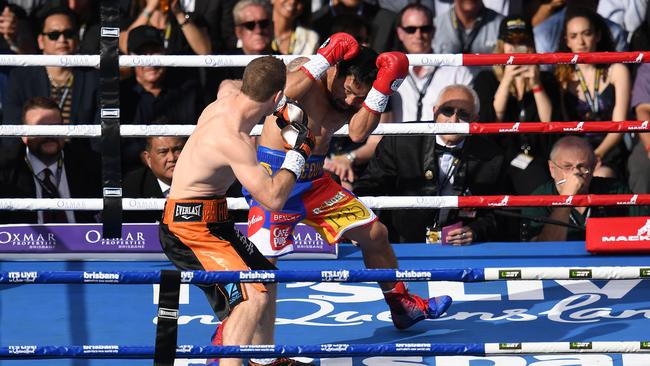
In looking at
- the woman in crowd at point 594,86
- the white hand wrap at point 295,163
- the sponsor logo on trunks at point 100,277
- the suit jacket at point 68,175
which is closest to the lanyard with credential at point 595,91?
the woman in crowd at point 594,86

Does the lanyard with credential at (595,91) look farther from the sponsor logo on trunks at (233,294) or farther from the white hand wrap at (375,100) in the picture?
the sponsor logo on trunks at (233,294)

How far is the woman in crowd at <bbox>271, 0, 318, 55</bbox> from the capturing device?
7477 millimetres

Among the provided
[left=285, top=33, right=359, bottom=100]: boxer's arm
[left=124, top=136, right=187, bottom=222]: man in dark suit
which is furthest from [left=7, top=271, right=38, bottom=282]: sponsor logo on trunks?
[left=124, top=136, right=187, bottom=222]: man in dark suit

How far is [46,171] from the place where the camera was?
6.64 meters

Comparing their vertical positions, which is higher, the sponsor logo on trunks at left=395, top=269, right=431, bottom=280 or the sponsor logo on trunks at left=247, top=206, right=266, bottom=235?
the sponsor logo on trunks at left=247, top=206, right=266, bottom=235

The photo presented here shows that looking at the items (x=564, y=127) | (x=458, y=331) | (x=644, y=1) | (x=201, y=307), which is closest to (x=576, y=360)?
(x=458, y=331)

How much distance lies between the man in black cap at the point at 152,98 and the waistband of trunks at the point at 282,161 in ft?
6.60

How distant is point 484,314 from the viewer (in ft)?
18.3

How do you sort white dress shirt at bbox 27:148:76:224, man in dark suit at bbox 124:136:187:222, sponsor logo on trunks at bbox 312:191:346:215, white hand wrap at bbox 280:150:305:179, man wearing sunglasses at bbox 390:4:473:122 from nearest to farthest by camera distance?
1. white hand wrap at bbox 280:150:305:179
2. sponsor logo on trunks at bbox 312:191:346:215
3. man in dark suit at bbox 124:136:187:222
4. white dress shirt at bbox 27:148:76:224
5. man wearing sunglasses at bbox 390:4:473:122

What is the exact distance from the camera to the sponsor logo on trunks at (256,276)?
3889mm

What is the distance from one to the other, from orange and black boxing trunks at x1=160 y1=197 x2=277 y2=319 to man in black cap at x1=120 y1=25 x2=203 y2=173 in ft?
8.00

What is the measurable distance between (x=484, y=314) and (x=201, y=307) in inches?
53.2

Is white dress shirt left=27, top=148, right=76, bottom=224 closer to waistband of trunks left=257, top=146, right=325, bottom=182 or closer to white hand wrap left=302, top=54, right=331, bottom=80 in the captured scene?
waistband of trunks left=257, top=146, right=325, bottom=182

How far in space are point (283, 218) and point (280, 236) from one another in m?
0.08
